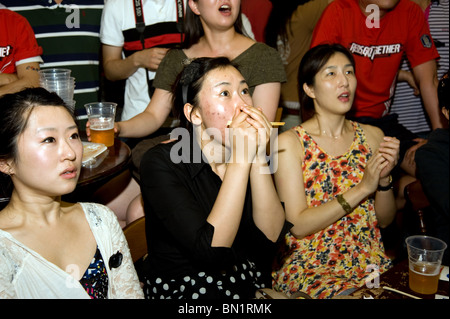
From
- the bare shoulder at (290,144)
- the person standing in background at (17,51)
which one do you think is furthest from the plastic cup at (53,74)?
the bare shoulder at (290,144)

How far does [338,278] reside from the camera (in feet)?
6.57

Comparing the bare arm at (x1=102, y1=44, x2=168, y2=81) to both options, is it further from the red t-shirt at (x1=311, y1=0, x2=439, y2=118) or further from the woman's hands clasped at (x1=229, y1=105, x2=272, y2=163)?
the woman's hands clasped at (x1=229, y1=105, x2=272, y2=163)

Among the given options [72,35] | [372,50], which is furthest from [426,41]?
[72,35]

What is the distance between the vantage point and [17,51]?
290cm

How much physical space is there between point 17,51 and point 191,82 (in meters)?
1.62

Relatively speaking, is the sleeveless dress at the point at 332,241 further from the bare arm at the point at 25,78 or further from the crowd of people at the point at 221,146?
the bare arm at the point at 25,78

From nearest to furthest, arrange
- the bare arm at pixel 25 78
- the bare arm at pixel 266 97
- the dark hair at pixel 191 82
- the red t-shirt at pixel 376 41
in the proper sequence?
the dark hair at pixel 191 82, the bare arm at pixel 266 97, the bare arm at pixel 25 78, the red t-shirt at pixel 376 41

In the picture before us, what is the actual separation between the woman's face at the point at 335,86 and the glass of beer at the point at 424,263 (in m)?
0.90

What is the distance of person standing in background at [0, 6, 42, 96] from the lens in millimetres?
2844

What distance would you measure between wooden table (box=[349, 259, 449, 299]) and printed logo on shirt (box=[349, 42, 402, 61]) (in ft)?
6.07

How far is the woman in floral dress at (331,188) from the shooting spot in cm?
211

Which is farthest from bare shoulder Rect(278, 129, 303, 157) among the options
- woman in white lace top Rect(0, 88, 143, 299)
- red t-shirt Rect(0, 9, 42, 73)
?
red t-shirt Rect(0, 9, 42, 73)

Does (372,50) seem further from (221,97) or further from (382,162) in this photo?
(221,97)
